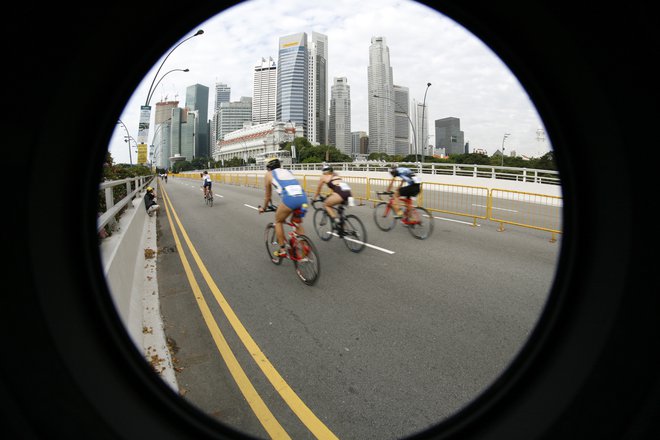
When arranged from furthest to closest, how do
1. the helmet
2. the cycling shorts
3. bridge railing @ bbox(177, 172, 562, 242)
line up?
bridge railing @ bbox(177, 172, 562, 242)
the cycling shorts
the helmet

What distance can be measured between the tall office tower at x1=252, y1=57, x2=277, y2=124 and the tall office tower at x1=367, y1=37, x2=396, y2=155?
380 inches

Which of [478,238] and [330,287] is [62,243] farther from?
[478,238]

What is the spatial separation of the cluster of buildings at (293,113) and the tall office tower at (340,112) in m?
0.29

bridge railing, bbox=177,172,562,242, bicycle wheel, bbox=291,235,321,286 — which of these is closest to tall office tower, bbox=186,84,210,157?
bridge railing, bbox=177,172,562,242

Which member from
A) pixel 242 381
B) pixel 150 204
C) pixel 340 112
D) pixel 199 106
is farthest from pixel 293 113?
pixel 340 112

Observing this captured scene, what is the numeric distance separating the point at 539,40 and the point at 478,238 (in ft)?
27.0

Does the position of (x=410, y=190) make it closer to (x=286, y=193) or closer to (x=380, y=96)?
(x=286, y=193)

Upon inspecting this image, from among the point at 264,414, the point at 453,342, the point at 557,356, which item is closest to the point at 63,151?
the point at 557,356

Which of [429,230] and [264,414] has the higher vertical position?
[429,230]

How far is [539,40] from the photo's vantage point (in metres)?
1.03

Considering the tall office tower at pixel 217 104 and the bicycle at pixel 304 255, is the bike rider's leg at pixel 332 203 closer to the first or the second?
the bicycle at pixel 304 255

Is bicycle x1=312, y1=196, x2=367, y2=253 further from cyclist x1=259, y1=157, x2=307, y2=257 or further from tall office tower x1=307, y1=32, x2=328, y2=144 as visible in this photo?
tall office tower x1=307, y1=32, x2=328, y2=144

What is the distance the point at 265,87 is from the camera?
131 feet

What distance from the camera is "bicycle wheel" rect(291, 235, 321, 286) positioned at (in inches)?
214
